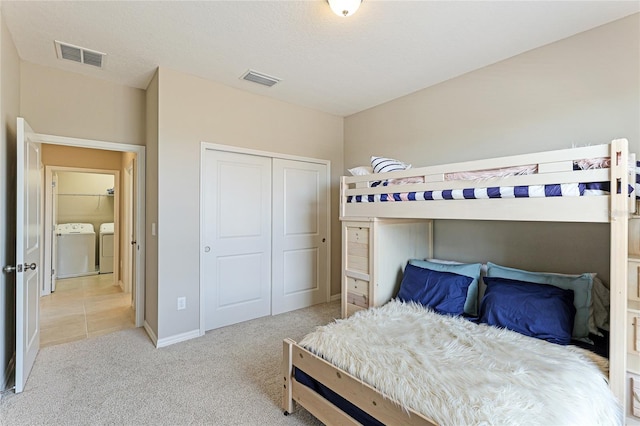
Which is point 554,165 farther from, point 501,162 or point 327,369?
point 327,369

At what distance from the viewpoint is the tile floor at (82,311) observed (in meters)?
3.08

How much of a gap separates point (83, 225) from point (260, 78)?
564 cm

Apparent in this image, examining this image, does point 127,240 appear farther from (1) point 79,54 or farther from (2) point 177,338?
(1) point 79,54

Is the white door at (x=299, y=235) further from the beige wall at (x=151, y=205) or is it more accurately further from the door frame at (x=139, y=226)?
the door frame at (x=139, y=226)

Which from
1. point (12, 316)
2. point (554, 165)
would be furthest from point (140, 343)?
point (554, 165)

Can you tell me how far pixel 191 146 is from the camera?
9.70 feet

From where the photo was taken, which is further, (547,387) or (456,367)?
(456,367)

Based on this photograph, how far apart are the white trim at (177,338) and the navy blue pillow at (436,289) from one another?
2.03m

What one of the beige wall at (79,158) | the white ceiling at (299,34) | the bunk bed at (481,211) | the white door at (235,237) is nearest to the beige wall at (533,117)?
the white ceiling at (299,34)

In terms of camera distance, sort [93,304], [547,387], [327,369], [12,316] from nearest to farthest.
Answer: [547,387] → [327,369] → [12,316] → [93,304]

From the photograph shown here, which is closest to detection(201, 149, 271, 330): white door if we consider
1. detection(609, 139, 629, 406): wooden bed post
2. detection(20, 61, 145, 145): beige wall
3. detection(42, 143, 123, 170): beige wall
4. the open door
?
detection(20, 61, 145, 145): beige wall

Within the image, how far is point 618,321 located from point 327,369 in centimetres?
146

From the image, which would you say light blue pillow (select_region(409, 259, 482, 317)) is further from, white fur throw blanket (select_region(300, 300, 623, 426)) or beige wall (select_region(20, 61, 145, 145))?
beige wall (select_region(20, 61, 145, 145))

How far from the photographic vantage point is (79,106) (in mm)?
2902
